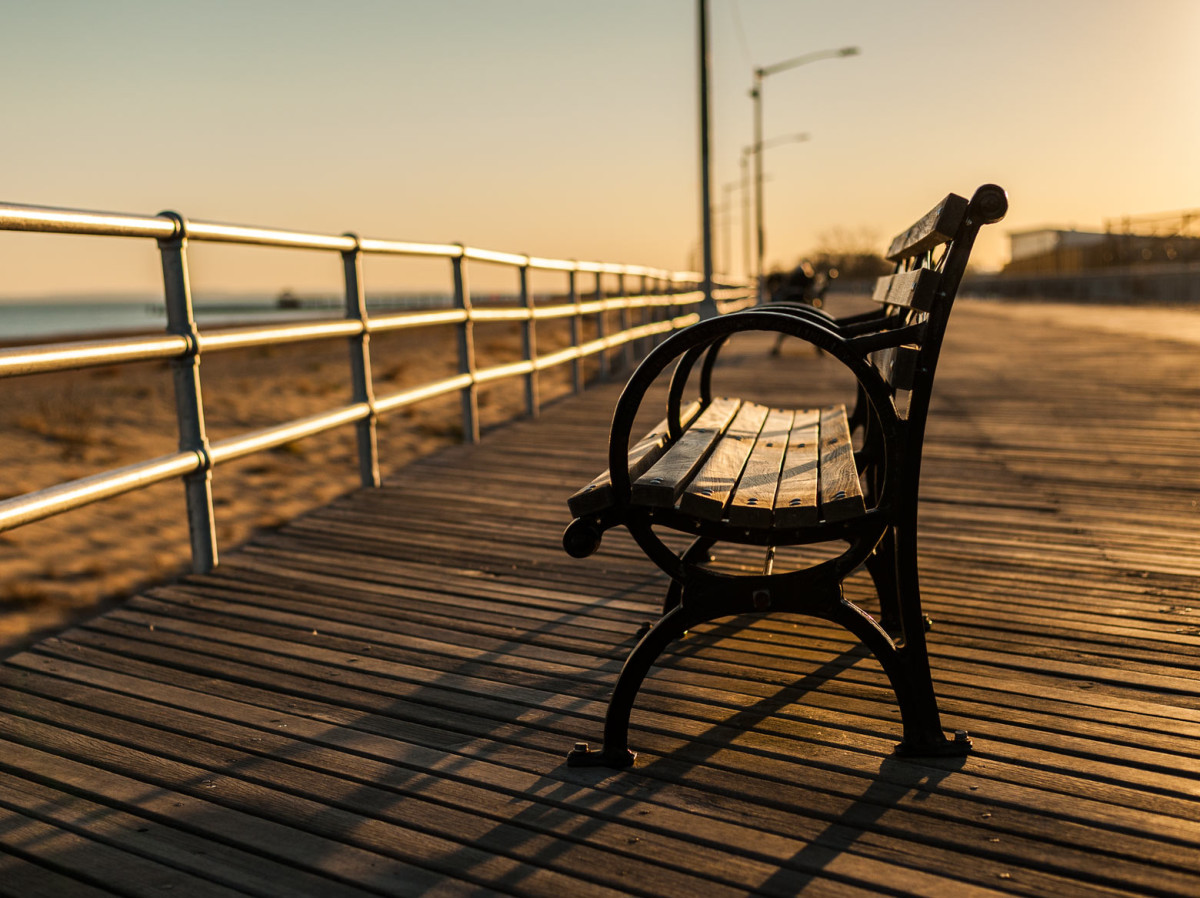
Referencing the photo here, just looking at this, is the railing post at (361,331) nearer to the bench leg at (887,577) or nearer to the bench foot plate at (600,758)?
the bench leg at (887,577)

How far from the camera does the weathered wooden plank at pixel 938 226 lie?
2051 mm

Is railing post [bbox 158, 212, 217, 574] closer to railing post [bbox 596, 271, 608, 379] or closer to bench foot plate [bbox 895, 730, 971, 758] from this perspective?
bench foot plate [bbox 895, 730, 971, 758]

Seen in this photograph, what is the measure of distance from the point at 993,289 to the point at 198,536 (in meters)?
42.2

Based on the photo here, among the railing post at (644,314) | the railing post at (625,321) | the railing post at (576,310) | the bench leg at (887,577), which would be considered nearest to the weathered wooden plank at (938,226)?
the bench leg at (887,577)

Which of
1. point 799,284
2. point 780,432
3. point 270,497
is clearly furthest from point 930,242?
point 799,284

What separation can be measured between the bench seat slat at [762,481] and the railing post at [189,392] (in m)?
1.99

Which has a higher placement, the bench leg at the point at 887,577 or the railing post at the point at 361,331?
the railing post at the point at 361,331

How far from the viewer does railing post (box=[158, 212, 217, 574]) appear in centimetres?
351

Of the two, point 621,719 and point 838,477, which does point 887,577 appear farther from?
point 621,719

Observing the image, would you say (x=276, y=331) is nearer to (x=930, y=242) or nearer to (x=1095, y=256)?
(x=930, y=242)

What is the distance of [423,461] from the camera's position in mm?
5734

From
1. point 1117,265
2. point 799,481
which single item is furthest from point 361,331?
point 1117,265

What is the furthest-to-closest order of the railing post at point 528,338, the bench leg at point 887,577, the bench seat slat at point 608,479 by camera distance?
the railing post at point 528,338
the bench leg at point 887,577
the bench seat slat at point 608,479

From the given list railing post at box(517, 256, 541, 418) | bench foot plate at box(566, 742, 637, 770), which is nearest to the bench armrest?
bench foot plate at box(566, 742, 637, 770)
